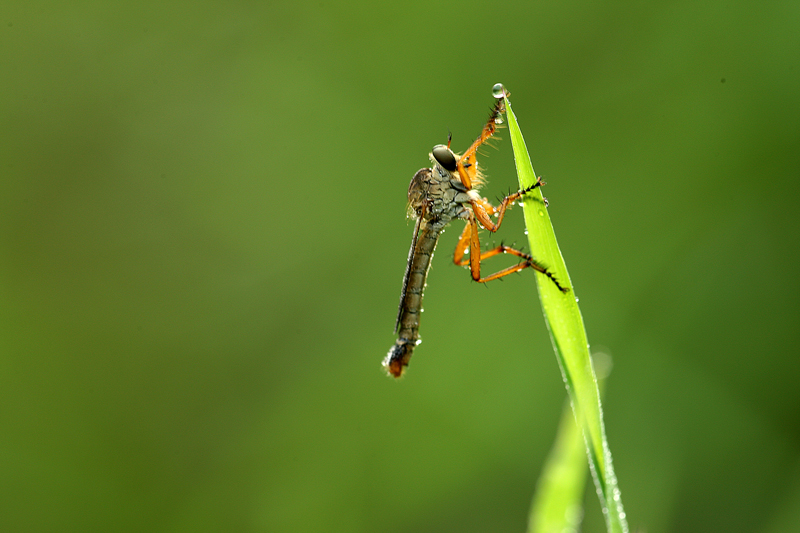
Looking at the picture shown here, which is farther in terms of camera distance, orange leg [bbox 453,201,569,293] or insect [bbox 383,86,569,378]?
insect [bbox 383,86,569,378]

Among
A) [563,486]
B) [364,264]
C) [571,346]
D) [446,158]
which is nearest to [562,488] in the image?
[563,486]

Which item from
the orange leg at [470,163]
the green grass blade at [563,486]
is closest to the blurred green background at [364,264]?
the orange leg at [470,163]

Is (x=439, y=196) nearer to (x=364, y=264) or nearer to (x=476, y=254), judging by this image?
(x=476, y=254)

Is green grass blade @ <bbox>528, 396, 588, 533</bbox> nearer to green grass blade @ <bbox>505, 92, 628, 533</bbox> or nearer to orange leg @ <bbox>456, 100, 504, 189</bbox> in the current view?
green grass blade @ <bbox>505, 92, 628, 533</bbox>

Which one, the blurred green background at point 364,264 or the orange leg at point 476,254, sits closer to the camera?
the orange leg at point 476,254

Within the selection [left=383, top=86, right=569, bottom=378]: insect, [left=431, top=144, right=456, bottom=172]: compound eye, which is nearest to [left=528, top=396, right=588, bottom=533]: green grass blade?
[left=383, top=86, right=569, bottom=378]: insect

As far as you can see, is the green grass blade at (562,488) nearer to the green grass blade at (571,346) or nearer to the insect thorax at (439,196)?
the green grass blade at (571,346)
